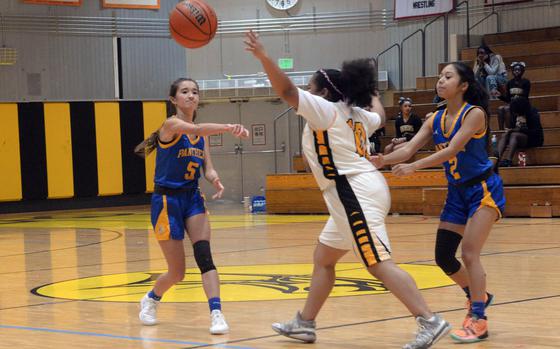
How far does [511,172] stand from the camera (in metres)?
15.4

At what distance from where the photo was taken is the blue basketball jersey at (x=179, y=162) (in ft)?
20.3

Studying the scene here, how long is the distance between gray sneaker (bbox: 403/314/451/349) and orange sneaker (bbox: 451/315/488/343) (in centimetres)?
38

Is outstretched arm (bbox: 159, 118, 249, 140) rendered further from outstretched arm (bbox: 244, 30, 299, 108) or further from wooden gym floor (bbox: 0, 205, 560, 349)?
wooden gym floor (bbox: 0, 205, 560, 349)

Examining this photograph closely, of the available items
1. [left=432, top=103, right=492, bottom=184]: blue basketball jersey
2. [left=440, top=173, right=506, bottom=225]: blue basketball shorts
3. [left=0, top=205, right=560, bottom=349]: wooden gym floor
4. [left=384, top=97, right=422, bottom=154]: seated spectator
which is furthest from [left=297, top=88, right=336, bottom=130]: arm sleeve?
[left=384, top=97, right=422, bottom=154]: seated spectator

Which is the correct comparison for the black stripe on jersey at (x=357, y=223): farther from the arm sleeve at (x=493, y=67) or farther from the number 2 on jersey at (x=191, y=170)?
the arm sleeve at (x=493, y=67)

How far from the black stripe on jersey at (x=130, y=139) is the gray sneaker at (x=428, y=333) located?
60.6ft

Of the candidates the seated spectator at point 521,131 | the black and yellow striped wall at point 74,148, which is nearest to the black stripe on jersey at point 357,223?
the seated spectator at point 521,131

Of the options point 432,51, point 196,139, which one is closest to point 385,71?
point 432,51

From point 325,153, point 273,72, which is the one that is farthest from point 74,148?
point 273,72

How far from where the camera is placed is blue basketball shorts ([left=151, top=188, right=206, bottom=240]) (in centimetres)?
616

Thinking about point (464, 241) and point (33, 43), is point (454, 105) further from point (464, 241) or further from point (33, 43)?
point (33, 43)

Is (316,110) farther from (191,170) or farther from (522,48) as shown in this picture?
(522,48)

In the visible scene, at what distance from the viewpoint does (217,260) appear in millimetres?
10156

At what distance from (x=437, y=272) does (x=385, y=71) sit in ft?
46.9
